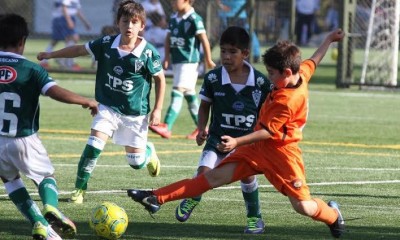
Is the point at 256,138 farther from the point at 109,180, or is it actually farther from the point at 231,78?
the point at 109,180

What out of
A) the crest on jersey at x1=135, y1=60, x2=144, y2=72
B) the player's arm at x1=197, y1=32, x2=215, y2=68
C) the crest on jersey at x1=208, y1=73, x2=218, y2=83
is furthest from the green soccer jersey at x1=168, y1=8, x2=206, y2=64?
the crest on jersey at x1=208, y1=73, x2=218, y2=83

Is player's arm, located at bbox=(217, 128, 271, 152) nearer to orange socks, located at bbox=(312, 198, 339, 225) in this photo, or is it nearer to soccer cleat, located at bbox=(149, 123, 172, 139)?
orange socks, located at bbox=(312, 198, 339, 225)

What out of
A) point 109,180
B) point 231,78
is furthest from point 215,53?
point 231,78

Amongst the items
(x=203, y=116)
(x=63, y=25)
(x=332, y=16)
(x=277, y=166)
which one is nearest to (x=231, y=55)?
(x=203, y=116)

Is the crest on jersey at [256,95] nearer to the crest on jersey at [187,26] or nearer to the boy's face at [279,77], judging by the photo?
the boy's face at [279,77]

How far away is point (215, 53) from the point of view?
3325cm

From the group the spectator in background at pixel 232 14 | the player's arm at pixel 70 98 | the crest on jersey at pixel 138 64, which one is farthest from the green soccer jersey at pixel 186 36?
the spectator in background at pixel 232 14

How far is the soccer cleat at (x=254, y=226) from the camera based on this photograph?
8.82 m

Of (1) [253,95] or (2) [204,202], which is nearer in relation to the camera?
(1) [253,95]

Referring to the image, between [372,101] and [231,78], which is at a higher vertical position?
[231,78]

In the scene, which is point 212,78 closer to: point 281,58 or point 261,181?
point 281,58

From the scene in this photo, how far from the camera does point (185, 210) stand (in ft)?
30.0

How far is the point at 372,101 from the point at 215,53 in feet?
36.3

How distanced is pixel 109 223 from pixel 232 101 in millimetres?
1663
